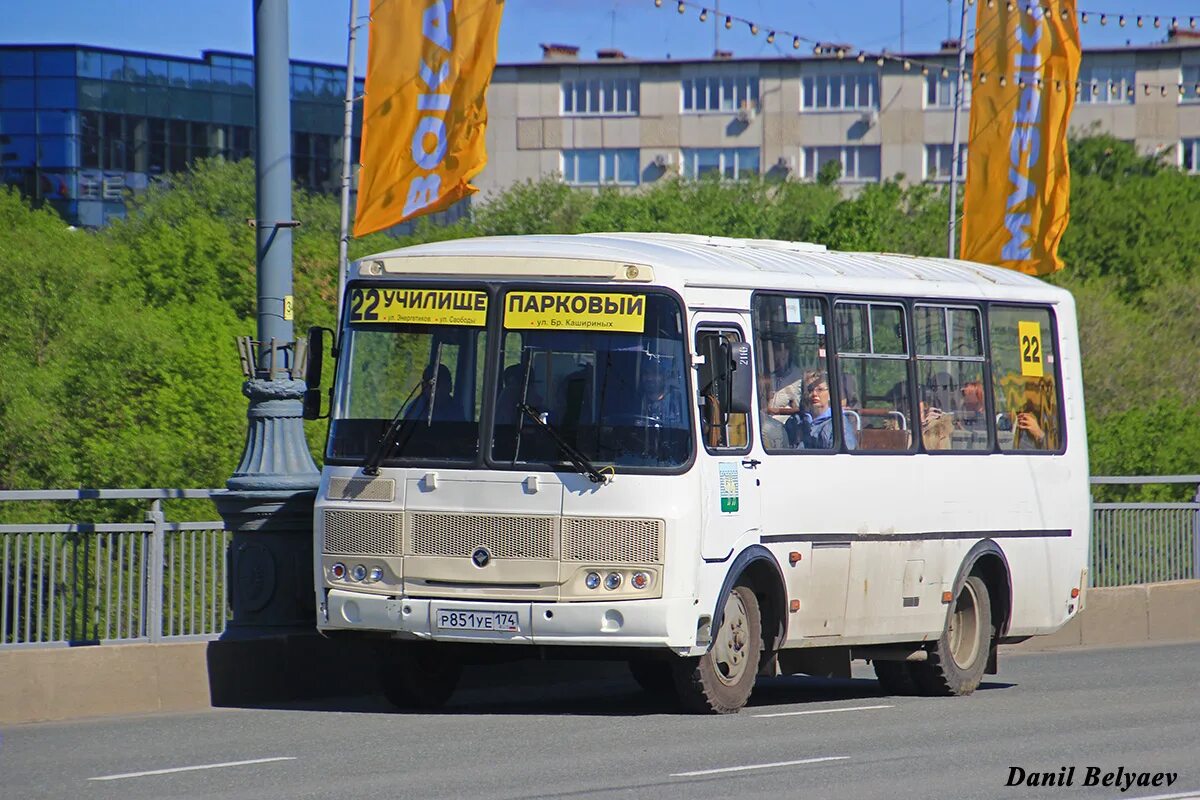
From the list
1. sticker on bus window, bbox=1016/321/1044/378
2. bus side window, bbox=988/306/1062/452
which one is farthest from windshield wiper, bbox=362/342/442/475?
sticker on bus window, bbox=1016/321/1044/378

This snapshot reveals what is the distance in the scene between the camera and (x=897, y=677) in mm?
16016

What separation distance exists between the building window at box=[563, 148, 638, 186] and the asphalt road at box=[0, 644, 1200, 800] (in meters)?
94.0

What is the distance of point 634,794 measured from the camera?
31.0 ft

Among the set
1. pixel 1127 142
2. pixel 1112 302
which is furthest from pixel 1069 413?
pixel 1127 142

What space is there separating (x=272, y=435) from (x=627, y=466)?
3087 mm

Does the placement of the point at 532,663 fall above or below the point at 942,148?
below

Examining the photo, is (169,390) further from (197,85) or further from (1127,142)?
(1127,142)

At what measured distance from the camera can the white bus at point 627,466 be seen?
41.9 ft

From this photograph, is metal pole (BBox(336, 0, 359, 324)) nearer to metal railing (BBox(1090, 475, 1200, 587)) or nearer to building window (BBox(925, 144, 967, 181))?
metal railing (BBox(1090, 475, 1200, 587))

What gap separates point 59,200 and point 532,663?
80999mm

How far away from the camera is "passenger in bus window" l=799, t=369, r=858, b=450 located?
14.3 meters

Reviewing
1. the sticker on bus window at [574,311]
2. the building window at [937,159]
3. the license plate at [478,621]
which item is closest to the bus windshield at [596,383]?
the sticker on bus window at [574,311]

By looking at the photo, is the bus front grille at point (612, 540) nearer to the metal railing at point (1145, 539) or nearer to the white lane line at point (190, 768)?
the white lane line at point (190, 768)

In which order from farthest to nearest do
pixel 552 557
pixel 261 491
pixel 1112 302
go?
1. pixel 1112 302
2. pixel 261 491
3. pixel 552 557
